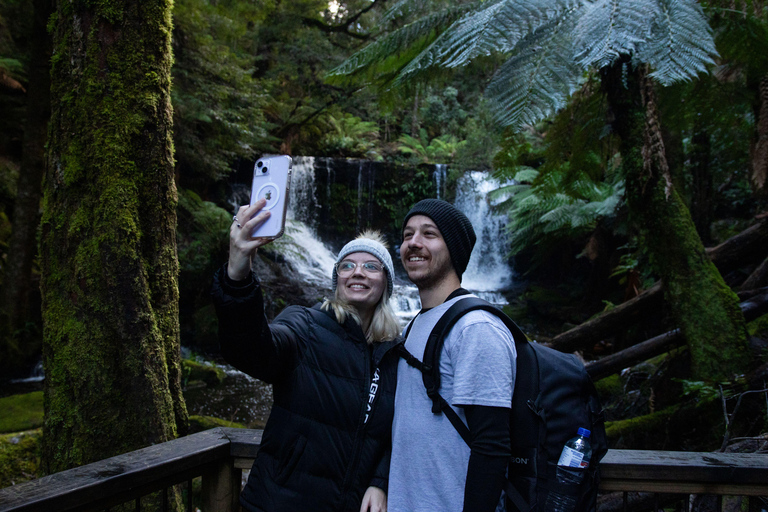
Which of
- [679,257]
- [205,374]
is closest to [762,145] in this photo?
[679,257]

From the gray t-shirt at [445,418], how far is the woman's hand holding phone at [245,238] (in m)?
0.63

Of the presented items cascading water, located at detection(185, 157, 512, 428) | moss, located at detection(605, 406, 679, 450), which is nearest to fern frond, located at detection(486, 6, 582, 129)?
moss, located at detection(605, 406, 679, 450)

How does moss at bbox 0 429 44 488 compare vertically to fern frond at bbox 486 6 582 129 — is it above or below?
below

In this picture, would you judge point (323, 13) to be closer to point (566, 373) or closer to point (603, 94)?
point (603, 94)

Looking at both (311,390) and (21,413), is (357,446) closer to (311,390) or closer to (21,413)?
(311,390)

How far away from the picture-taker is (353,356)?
165 centimetres

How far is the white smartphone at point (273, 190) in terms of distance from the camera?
4.22 feet

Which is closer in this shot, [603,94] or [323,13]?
[603,94]

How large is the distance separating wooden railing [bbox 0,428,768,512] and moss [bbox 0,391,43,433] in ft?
11.3

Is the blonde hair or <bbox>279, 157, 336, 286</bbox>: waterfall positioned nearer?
the blonde hair

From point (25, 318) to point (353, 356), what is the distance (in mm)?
7918

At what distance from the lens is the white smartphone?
4.22ft

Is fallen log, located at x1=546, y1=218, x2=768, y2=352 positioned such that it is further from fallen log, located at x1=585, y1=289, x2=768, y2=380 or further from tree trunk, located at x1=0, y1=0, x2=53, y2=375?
tree trunk, located at x1=0, y1=0, x2=53, y2=375

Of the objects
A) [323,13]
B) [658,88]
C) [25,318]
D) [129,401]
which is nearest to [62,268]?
[129,401]
